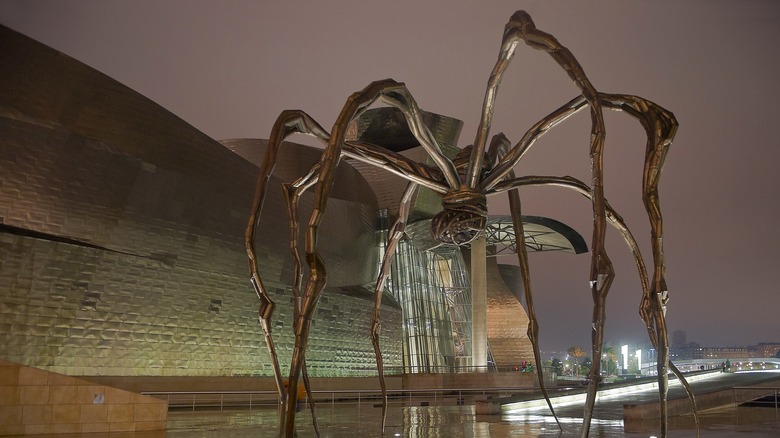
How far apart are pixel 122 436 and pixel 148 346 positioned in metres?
11.5

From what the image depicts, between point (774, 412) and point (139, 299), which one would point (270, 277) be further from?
point (774, 412)

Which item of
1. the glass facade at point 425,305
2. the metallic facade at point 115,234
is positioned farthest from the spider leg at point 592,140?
the glass facade at point 425,305

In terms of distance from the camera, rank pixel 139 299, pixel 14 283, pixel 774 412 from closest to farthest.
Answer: pixel 774 412 < pixel 14 283 < pixel 139 299

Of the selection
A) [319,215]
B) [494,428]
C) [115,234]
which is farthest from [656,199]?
[115,234]

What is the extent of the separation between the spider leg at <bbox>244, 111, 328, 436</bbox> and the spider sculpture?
1 centimetres

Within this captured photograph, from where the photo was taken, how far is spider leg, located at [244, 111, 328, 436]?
6.12 metres

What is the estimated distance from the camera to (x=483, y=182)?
768 cm

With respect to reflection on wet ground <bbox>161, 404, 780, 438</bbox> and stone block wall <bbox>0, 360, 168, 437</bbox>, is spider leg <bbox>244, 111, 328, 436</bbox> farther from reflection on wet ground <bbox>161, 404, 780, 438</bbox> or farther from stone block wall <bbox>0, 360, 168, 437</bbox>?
stone block wall <bbox>0, 360, 168, 437</bbox>

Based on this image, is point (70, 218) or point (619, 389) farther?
point (619, 389)

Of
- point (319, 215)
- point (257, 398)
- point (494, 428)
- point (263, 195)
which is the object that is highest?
point (263, 195)

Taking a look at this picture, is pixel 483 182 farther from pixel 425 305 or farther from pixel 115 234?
pixel 425 305

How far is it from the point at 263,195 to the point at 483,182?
2.49 meters

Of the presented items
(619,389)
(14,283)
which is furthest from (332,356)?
(14,283)

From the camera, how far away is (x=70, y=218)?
20031 mm
